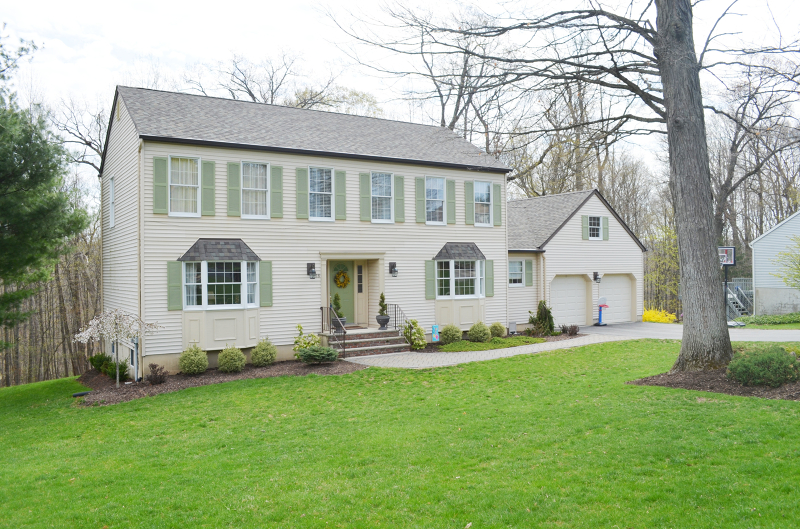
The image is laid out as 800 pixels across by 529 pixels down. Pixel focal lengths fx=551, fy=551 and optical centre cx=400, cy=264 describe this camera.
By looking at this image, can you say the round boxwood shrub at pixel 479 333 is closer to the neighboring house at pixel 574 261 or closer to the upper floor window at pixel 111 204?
the neighboring house at pixel 574 261

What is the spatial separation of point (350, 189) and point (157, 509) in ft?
39.3

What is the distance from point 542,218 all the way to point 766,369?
14650mm

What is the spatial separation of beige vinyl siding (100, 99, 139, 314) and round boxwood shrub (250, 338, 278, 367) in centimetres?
309

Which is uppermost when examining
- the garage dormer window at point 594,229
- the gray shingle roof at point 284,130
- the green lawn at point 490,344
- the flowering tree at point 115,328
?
the gray shingle roof at point 284,130

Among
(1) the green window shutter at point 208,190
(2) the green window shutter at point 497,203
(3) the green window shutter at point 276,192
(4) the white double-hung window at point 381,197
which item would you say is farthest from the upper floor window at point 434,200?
(1) the green window shutter at point 208,190

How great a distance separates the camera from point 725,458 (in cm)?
587

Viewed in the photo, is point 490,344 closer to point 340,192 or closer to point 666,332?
point 340,192

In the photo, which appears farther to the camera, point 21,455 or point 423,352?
point 423,352

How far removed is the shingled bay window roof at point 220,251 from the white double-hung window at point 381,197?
4086 millimetres

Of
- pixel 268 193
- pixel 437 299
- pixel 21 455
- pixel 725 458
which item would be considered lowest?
pixel 21 455

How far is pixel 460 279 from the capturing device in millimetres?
18297

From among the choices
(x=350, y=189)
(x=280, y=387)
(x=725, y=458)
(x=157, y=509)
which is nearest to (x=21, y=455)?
(x=157, y=509)

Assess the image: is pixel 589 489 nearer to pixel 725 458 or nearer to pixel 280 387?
pixel 725 458

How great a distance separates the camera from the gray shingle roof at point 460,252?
17.8 metres
